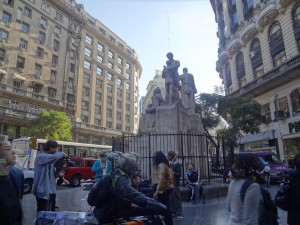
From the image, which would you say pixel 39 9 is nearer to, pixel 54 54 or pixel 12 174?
pixel 54 54

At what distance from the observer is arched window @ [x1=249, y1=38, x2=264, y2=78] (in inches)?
1078

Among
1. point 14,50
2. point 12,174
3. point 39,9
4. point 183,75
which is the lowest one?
point 12,174

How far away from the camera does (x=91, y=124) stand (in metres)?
45.9

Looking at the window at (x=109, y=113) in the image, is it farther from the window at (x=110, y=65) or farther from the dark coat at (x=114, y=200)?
the dark coat at (x=114, y=200)

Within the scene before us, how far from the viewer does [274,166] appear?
50.9 ft

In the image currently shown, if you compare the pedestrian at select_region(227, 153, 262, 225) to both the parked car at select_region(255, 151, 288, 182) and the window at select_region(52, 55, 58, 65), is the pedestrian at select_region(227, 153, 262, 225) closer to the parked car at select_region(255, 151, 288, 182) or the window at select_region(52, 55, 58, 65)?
the parked car at select_region(255, 151, 288, 182)

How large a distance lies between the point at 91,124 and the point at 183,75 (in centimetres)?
3618

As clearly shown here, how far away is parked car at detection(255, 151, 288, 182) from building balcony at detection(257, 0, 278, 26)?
52.7 ft

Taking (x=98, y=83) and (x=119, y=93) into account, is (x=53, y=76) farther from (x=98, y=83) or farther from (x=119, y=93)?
(x=119, y=93)

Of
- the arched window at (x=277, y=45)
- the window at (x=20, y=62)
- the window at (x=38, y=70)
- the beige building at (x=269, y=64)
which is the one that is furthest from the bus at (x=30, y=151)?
the arched window at (x=277, y=45)

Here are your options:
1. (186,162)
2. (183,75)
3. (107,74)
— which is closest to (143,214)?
(186,162)

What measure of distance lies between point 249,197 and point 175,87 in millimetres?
9567

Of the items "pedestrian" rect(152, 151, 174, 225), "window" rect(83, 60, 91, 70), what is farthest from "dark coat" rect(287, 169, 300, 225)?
"window" rect(83, 60, 91, 70)

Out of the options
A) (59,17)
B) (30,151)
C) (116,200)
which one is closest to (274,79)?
(30,151)
